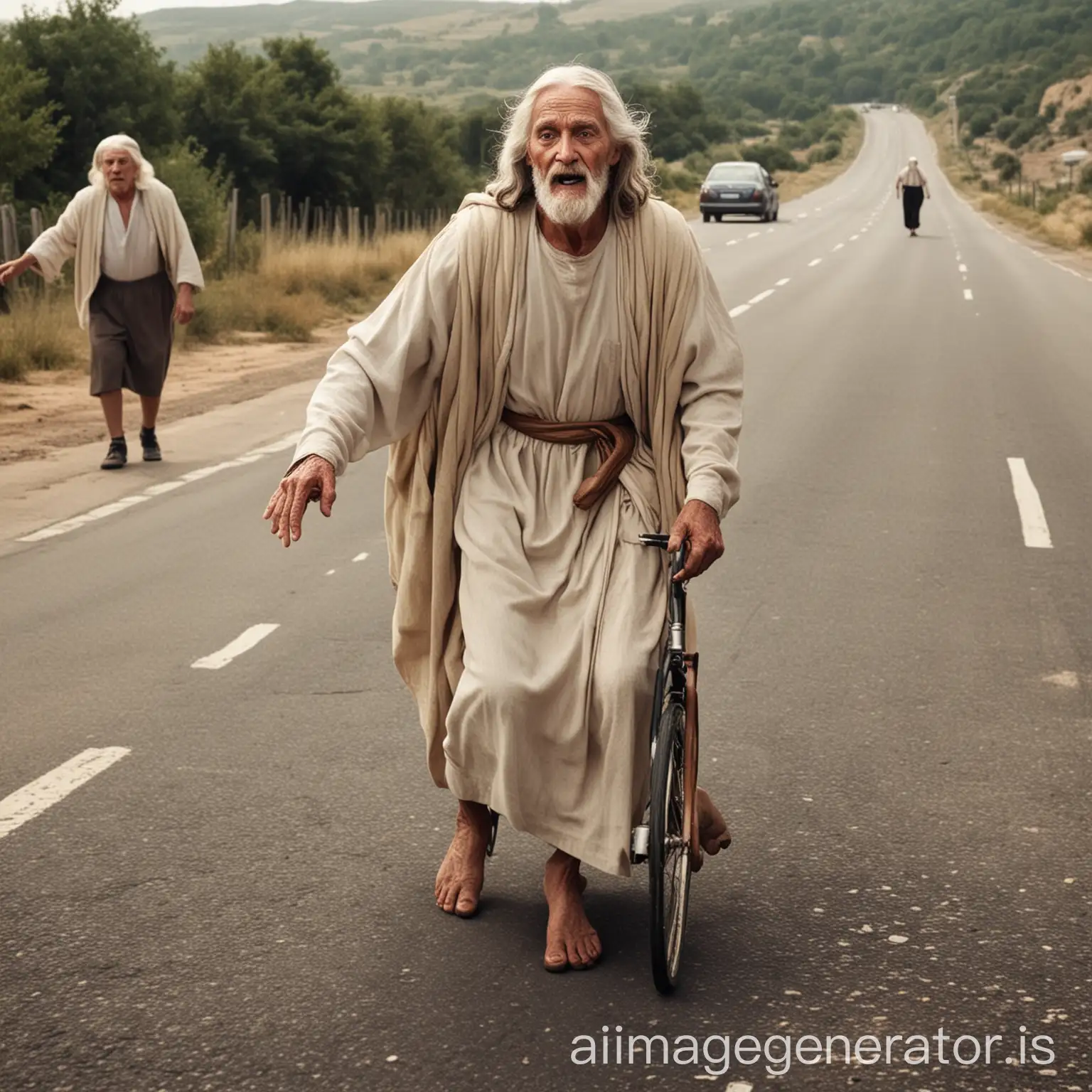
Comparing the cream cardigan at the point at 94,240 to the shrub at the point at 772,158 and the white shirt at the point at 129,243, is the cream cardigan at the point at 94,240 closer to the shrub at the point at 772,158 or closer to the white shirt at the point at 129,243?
the white shirt at the point at 129,243

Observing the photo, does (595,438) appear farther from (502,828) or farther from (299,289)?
(299,289)

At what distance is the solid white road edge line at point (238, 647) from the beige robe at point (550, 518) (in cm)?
237

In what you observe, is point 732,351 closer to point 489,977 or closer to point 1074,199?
point 489,977

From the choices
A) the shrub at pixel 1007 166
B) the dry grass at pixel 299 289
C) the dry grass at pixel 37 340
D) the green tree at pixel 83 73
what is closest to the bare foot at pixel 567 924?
the dry grass at pixel 37 340

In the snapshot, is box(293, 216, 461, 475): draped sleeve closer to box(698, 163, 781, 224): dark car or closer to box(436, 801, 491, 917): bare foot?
box(436, 801, 491, 917): bare foot

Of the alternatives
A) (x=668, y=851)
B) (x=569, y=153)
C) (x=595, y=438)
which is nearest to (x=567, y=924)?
(x=668, y=851)

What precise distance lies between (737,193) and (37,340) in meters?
32.9

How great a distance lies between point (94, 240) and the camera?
10.4 m

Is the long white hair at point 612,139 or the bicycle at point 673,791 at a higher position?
the long white hair at point 612,139

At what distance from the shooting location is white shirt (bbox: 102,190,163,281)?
412 inches

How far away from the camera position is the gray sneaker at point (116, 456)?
10914mm

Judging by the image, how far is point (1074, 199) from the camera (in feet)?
222

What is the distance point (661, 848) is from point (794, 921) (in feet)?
2.41

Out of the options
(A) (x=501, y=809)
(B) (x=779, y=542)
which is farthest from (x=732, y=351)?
(B) (x=779, y=542)
